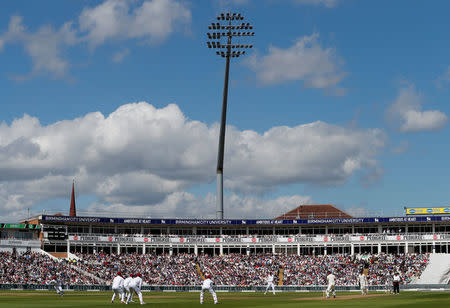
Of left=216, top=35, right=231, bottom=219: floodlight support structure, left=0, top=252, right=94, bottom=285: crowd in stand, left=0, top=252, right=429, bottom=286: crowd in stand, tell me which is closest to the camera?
left=0, top=252, right=94, bottom=285: crowd in stand

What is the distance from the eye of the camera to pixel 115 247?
103750mm

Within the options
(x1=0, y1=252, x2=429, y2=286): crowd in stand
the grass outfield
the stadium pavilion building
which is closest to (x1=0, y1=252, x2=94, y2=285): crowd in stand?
(x1=0, y1=252, x2=429, y2=286): crowd in stand

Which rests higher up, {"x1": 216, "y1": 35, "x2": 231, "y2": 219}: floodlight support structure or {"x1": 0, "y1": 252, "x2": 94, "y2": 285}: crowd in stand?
{"x1": 216, "y1": 35, "x2": 231, "y2": 219}: floodlight support structure

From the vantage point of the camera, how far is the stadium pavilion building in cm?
9956

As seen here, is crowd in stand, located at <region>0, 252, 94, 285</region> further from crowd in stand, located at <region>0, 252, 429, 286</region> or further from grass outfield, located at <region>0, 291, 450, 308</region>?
grass outfield, located at <region>0, 291, 450, 308</region>

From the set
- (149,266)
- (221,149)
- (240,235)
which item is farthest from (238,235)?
(149,266)

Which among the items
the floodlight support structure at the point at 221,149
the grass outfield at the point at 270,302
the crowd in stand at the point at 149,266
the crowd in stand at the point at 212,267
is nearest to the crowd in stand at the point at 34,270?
the crowd in stand at the point at 212,267

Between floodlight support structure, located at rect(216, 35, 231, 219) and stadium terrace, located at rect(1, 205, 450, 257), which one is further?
floodlight support structure, located at rect(216, 35, 231, 219)

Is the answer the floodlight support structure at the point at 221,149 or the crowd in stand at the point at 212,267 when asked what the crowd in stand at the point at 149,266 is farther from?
the floodlight support structure at the point at 221,149

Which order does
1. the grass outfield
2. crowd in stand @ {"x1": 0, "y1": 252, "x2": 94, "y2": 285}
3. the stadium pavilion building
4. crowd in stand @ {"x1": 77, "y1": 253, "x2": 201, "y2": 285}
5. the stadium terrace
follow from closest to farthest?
the grass outfield < crowd in stand @ {"x1": 0, "y1": 252, "x2": 94, "y2": 285} < crowd in stand @ {"x1": 77, "y1": 253, "x2": 201, "y2": 285} < the stadium pavilion building < the stadium terrace

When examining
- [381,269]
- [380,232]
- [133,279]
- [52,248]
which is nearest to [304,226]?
[380,232]

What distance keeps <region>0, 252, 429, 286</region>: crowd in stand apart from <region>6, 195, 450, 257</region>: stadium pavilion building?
4857 mm

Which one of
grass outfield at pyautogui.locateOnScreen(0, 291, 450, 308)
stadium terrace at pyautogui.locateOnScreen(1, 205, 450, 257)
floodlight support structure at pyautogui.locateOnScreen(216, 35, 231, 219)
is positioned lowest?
grass outfield at pyautogui.locateOnScreen(0, 291, 450, 308)

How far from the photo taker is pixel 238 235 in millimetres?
108250
